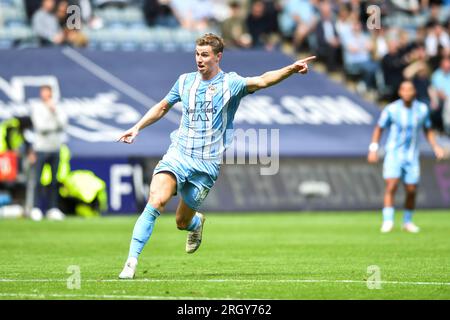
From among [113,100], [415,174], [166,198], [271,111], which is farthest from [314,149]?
[166,198]

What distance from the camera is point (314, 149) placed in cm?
2573

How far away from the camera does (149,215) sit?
11320 mm

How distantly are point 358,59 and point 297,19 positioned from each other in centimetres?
183

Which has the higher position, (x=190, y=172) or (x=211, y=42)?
(x=211, y=42)

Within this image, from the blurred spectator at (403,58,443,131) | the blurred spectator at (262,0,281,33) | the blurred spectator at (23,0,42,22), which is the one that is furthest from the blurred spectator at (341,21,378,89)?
the blurred spectator at (23,0,42,22)

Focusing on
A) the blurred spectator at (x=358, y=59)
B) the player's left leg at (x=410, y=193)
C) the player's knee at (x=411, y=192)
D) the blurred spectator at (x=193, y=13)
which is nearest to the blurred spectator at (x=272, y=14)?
the blurred spectator at (x=193, y=13)

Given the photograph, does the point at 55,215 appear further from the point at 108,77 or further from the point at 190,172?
the point at 190,172

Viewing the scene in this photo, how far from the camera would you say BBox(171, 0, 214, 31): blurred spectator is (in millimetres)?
28281

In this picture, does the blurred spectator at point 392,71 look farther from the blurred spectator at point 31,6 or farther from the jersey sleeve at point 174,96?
the jersey sleeve at point 174,96

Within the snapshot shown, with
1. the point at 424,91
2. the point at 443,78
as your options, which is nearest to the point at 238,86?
the point at 424,91

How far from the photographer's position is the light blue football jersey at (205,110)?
11.7 metres

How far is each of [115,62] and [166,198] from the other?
15196 millimetres

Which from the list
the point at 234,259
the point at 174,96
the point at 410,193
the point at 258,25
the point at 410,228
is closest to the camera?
the point at 174,96

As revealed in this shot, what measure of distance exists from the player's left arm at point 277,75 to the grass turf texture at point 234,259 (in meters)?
1.90
